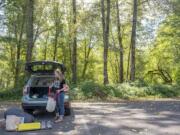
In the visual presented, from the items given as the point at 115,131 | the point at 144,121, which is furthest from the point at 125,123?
the point at 115,131

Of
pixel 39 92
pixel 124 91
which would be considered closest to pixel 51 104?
pixel 39 92

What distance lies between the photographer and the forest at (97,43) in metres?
22.3

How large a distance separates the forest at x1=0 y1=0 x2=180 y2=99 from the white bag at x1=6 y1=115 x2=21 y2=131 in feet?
35.3

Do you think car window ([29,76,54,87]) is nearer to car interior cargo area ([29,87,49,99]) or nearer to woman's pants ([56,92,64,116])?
car interior cargo area ([29,87,49,99])

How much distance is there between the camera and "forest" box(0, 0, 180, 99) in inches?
879

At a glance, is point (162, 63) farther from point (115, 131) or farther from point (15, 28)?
point (115, 131)

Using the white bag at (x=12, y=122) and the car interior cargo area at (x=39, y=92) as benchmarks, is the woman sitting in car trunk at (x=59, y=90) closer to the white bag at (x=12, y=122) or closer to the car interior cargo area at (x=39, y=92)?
the car interior cargo area at (x=39, y=92)

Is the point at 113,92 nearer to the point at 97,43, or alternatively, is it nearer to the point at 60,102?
the point at 60,102

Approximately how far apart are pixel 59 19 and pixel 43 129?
1184 inches

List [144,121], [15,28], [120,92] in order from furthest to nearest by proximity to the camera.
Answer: [15,28], [120,92], [144,121]

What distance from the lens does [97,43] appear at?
1753 inches

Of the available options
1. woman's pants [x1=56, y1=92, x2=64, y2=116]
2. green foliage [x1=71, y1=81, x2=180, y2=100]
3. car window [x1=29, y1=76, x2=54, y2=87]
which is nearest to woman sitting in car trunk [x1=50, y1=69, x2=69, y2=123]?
woman's pants [x1=56, y1=92, x2=64, y2=116]

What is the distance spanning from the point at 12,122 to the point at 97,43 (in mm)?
35868

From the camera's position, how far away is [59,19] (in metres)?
38.4
